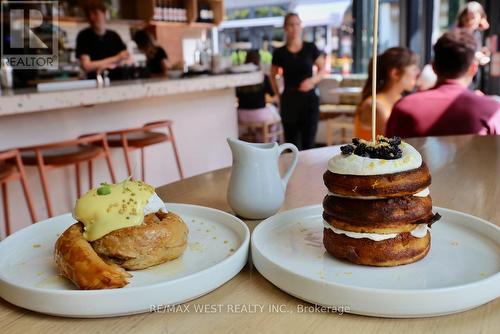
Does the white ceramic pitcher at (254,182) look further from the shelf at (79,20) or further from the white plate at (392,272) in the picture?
the shelf at (79,20)

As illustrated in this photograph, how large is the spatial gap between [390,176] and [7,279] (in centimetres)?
61

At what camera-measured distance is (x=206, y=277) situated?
75 centimetres

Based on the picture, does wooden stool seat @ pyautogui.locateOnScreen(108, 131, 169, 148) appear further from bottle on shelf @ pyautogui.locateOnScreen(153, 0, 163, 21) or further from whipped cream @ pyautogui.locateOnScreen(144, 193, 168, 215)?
bottle on shelf @ pyautogui.locateOnScreen(153, 0, 163, 21)

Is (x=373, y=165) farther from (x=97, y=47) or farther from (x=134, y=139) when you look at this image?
(x=97, y=47)

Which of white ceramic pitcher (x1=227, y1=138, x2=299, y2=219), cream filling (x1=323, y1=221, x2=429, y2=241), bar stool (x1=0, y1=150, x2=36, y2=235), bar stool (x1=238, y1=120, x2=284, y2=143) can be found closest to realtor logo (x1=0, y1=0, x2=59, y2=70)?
bar stool (x1=238, y1=120, x2=284, y2=143)

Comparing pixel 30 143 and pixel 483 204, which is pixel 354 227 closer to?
pixel 483 204

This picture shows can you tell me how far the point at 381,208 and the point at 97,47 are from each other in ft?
14.5

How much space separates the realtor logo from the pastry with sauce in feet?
16.3

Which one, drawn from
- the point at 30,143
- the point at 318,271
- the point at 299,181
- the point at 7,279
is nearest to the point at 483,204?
the point at 299,181

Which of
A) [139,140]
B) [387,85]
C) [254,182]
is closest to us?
[254,182]

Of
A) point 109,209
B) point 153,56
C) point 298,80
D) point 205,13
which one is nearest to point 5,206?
point 109,209

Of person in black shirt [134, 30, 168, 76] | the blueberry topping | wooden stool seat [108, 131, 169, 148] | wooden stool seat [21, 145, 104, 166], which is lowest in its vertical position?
wooden stool seat [21, 145, 104, 166]

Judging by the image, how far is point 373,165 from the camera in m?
0.79

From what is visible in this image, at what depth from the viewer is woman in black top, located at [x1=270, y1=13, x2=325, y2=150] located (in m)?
4.83
